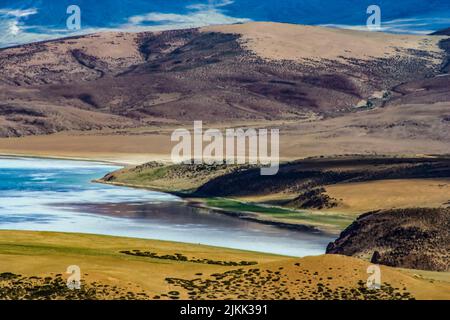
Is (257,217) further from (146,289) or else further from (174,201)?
(146,289)

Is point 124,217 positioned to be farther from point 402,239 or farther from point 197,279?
point 197,279

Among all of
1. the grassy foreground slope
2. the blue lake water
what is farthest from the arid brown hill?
the grassy foreground slope

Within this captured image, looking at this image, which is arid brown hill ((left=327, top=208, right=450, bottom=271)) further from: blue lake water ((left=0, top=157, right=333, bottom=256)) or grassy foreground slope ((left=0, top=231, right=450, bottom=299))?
grassy foreground slope ((left=0, top=231, right=450, bottom=299))

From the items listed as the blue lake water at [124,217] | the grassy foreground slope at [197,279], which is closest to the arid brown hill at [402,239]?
the blue lake water at [124,217]
